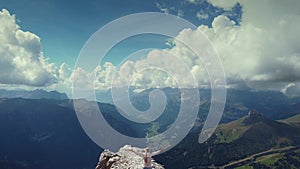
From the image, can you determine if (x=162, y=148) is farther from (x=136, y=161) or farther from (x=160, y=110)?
(x=160, y=110)

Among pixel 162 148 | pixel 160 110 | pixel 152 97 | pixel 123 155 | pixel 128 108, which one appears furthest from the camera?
pixel 152 97

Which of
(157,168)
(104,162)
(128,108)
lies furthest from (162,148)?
(128,108)

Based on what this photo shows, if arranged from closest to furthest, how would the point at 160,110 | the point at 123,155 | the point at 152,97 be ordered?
the point at 123,155
the point at 160,110
the point at 152,97

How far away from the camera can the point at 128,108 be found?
37.3 m

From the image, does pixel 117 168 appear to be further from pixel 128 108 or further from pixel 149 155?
pixel 128 108

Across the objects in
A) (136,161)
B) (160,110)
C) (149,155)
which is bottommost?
(149,155)

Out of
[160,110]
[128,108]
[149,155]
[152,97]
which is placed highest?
[152,97]

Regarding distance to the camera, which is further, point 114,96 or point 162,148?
point 114,96

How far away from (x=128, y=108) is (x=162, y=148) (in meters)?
23.1

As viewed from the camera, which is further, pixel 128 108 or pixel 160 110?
pixel 128 108

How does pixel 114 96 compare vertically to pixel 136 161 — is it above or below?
above

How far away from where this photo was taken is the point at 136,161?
826 inches

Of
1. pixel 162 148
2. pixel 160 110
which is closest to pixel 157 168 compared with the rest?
pixel 162 148

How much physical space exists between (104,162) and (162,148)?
37.3 feet
